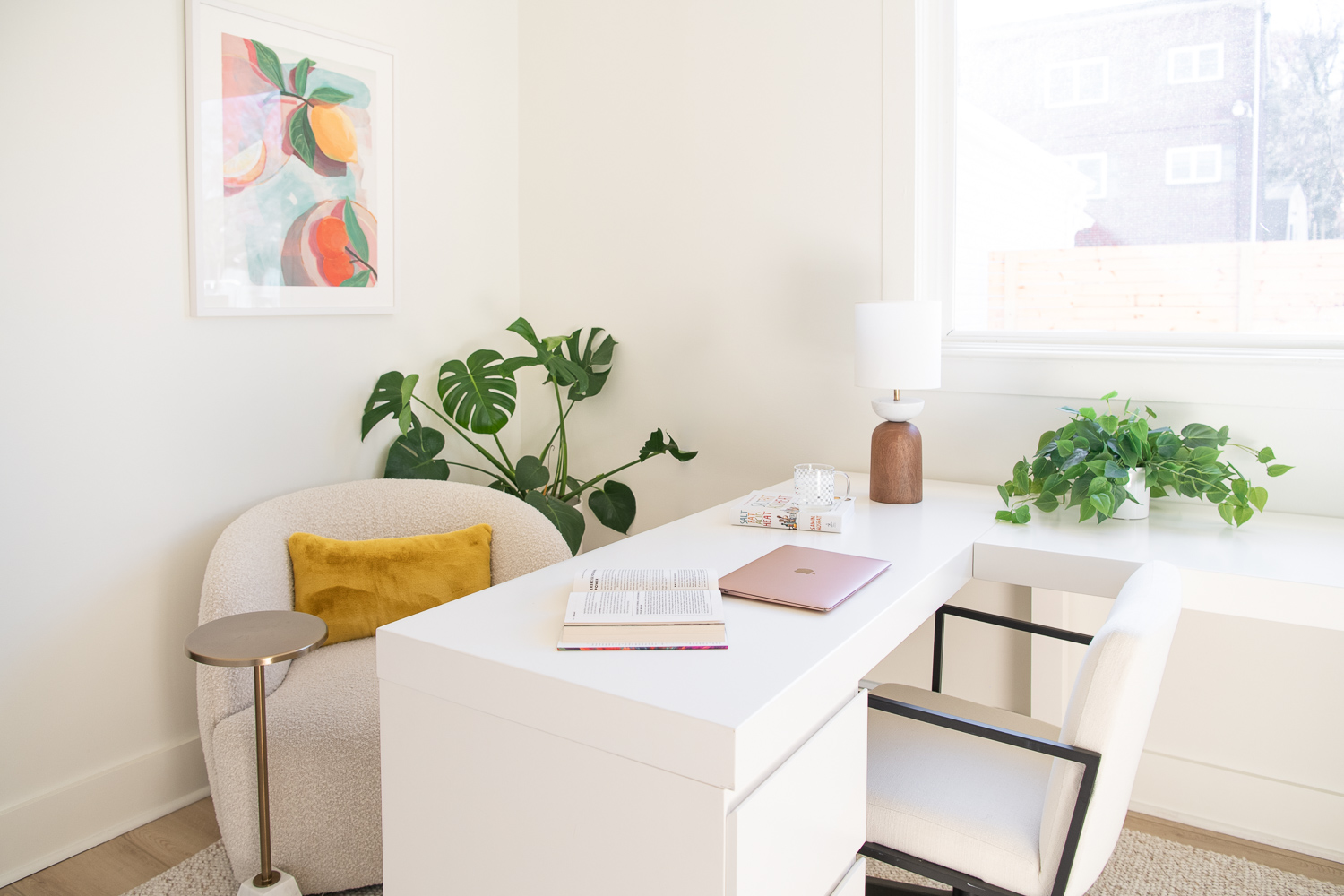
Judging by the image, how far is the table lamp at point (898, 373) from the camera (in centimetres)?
195

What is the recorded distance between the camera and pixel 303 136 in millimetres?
2346

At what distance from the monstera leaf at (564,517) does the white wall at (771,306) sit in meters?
0.37

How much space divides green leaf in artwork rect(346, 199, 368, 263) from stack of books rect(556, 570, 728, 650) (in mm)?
1512

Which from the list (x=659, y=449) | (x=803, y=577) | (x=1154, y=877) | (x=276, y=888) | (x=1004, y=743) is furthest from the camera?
(x=659, y=449)

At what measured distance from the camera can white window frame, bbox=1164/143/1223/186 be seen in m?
2.01

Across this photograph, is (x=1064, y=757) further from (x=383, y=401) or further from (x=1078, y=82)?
(x=383, y=401)

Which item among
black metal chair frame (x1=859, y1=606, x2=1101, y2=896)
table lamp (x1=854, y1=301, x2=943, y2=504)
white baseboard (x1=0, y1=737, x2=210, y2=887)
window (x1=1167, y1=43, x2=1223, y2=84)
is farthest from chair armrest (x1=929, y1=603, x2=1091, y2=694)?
white baseboard (x1=0, y1=737, x2=210, y2=887)

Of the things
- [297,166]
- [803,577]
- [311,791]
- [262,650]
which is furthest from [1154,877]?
[297,166]

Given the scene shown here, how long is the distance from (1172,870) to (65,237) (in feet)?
8.71

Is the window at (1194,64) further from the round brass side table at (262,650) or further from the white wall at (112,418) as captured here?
the round brass side table at (262,650)

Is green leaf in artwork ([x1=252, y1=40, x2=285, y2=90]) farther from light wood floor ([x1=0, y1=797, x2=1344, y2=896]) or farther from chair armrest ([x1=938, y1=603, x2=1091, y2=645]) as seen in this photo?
chair armrest ([x1=938, y1=603, x2=1091, y2=645])

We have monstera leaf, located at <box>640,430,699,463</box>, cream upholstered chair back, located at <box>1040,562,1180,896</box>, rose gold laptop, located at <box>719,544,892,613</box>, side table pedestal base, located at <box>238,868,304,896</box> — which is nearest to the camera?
cream upholstered chair back, located at <box>1040,562,1180,896</box>

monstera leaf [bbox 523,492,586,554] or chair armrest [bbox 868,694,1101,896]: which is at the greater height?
monstera leaf [bbox 523,492,586,554]

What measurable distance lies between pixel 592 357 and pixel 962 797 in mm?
1801
